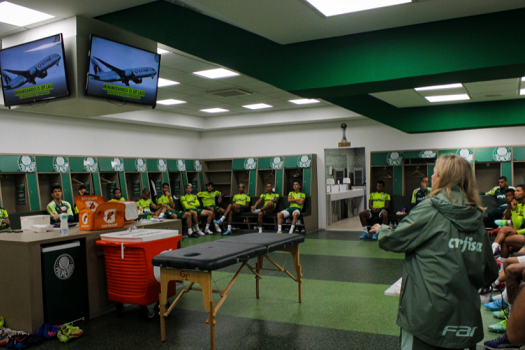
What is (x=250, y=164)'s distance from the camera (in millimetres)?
11164

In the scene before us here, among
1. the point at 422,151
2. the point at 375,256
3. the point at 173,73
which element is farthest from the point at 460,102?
the point at 173,73

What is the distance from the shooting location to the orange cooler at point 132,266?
387 centimetres

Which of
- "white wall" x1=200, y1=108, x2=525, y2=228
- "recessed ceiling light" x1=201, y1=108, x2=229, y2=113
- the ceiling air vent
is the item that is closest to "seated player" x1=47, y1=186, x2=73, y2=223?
the ceiling air vent

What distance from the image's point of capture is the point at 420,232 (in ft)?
6.14

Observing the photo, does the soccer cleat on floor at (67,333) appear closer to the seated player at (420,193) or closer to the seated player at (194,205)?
the seated player at (194,205)

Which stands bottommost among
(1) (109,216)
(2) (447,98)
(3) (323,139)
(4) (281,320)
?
(4) (281,320)

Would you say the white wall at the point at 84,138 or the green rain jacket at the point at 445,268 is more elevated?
the white wall at the point at 84,138

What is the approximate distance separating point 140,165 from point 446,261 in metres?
8.88

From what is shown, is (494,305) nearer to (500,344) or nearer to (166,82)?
(500,344)

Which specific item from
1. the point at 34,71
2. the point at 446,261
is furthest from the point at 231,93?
the point at 446,261

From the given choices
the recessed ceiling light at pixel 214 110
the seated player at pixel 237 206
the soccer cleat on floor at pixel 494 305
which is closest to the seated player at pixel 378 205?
the seated player at pixel 237 206

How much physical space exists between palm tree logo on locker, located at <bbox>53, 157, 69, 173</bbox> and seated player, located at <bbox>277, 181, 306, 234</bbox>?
15.4 ft

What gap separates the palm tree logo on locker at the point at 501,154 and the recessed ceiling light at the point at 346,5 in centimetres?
690

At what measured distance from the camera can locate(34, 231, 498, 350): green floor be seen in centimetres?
339
